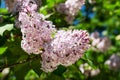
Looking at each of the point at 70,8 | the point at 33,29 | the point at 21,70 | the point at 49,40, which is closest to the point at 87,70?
the point at 70,8

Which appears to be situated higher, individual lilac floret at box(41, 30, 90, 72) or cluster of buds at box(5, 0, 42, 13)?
cluster of buds at box(5, 0, 42, 13)

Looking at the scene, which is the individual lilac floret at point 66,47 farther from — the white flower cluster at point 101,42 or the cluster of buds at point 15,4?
the white flower cluster at point 101,42

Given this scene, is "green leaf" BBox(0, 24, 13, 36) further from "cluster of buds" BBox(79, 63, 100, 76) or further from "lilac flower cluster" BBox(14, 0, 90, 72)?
"cluster of buds" BBox(79, 63, 100, 76)

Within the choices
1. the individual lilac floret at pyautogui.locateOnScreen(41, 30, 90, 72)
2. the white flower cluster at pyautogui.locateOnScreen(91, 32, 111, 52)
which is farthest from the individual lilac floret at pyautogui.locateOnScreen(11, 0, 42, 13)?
the white flower cluster at pyautogui.locateOnScreen(91, 32, 111, 52)

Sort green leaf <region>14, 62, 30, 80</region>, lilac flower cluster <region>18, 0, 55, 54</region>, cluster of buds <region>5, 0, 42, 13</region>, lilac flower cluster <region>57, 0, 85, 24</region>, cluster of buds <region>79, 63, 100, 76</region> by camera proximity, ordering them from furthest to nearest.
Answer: cluster of buds <region>79, 63, 100, 76</region> < lilac flower cluster <region>57, 0, 85, 24</region> < green leaf <region>14, 62, 30, 80</region> < cluster of buds <region>5, 0, 42, 13</region> < lilac flower cluster <region>18, 0, 55, 54</region>

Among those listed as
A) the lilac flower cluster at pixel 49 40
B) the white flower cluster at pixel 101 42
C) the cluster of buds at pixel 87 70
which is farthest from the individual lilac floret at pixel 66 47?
the white flower cluster at pixel 101 42

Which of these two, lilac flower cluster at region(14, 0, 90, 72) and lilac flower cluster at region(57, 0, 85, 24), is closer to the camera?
lilac flower cluster at region(14, 0, 90, 72)

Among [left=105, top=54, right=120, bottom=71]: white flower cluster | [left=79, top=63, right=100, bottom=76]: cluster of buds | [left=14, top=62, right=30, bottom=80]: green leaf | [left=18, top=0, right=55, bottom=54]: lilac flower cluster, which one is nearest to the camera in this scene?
[left=18, top=0, right=55, bottom=54]: lilac flower cluster

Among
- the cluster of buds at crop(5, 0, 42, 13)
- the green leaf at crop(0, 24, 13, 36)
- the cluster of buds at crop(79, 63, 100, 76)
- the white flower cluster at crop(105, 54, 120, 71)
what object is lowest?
the white flower cluster at crop(105, 54, 120, 71)
